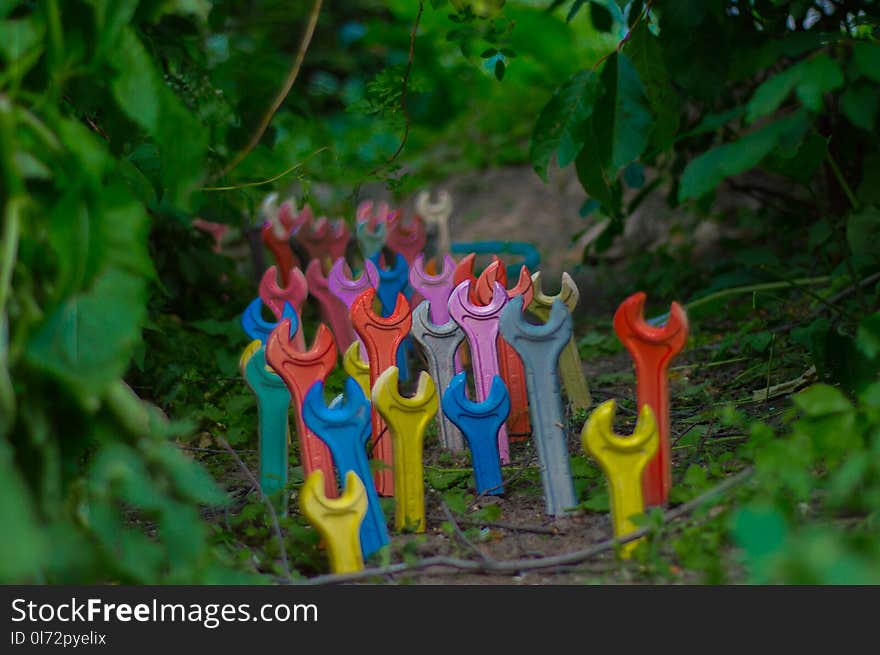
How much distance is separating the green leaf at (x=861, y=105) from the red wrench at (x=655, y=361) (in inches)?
16.5

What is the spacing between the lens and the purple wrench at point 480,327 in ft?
7.02

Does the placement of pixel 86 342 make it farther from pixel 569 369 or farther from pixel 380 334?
pixel 569 369

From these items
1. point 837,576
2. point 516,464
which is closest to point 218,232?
point 516,464

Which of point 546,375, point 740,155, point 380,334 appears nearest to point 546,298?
point 380,334

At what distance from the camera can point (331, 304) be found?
2826mm

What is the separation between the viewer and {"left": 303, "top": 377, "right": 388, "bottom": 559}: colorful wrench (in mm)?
1723

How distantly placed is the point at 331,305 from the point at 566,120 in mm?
1076

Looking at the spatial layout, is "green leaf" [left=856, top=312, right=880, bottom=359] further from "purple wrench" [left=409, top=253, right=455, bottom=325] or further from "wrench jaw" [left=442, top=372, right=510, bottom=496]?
"purple wrench" [left=409, top=253, right=455, bottom=325]

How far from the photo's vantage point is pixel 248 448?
244 centimetres

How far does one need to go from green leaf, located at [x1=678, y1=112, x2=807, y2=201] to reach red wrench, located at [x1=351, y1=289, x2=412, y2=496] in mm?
719

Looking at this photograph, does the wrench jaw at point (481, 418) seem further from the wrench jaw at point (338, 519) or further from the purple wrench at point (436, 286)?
the purple wrench at point (436, 286)

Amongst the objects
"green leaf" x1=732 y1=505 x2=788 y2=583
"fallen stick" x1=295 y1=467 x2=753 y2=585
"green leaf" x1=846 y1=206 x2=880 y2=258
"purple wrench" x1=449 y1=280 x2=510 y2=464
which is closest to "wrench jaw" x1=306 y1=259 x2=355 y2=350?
"purple wrench" x1=449 y1=280 x2=510 y2=464
